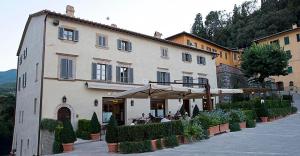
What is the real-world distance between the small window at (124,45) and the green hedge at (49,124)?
9.35 metres

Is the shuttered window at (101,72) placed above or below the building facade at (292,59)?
below

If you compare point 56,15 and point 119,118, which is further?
point 119,118

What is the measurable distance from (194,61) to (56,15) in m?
17.8

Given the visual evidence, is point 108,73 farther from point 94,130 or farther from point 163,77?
point 163,77

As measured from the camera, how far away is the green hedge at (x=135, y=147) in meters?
11.1

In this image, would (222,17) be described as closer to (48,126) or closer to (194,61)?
(194,61)

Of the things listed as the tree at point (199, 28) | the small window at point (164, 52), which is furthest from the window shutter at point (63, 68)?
the tree at point (199, 28)

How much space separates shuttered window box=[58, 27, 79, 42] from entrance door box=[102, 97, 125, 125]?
562cm

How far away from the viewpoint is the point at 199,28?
72562mm

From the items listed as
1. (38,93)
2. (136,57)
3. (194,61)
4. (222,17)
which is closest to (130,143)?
(38,93)

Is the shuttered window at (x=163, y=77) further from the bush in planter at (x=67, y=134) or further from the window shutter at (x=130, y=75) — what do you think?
the bush in planter at (x=67, y=134)

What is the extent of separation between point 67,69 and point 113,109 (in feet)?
18.2

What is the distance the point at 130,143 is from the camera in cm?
1114

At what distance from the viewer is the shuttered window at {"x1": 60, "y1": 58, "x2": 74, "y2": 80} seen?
20547mm
